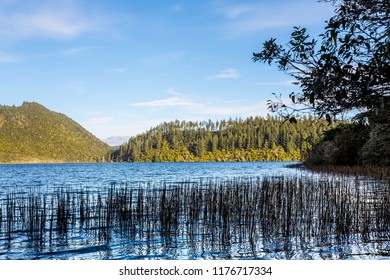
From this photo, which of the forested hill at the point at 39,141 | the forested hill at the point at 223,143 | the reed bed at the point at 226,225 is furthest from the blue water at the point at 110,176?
the forested hill at the point at 39,141

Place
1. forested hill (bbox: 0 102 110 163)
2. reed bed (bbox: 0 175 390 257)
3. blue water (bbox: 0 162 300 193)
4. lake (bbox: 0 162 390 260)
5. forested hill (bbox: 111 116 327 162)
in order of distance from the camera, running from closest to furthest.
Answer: lake (bbox: 0 162 390 260)
reed bed (bbox: 0 175 390 257)
blue water (bbox: 0 162 300 193)
forested hill (bbox: 111 116 327 162)
forested hill (bbox: 0 102 110 163)

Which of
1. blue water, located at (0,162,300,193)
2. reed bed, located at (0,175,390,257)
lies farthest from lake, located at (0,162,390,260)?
blue water, located at (0,162,300,193)

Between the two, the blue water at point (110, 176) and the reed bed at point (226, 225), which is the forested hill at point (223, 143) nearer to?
the blue water at point (110, 176)

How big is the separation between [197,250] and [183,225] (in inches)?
78.3

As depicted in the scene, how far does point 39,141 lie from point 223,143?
7280 centimetres

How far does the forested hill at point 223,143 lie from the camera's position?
12988cm

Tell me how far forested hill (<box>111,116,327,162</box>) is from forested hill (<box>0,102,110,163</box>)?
714 inches

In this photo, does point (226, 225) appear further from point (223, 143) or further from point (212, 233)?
point (223, 143)

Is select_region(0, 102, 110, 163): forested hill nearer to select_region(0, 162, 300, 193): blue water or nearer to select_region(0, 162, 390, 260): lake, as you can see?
select_region(0, 162, 300, 193): blue water

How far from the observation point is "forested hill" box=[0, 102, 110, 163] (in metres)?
150

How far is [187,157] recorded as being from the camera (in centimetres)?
14362

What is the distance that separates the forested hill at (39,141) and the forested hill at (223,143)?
59.5ft

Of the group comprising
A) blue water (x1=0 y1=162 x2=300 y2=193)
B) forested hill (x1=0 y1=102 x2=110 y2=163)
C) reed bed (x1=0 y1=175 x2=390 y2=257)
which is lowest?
blue water (x1=0 y1=162 x2=300 y2=193)
